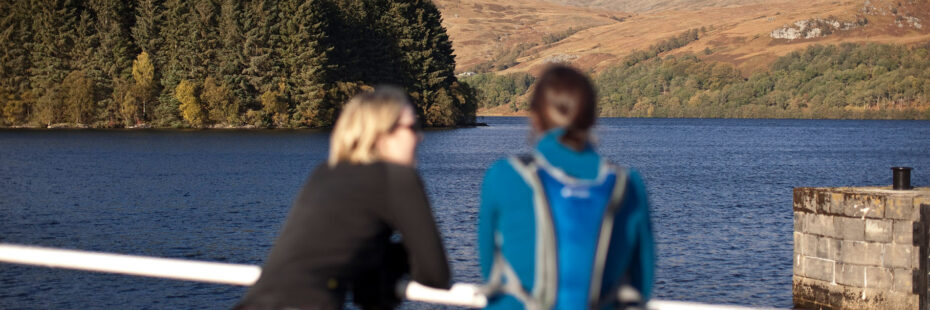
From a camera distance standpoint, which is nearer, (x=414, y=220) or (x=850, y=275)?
(x=414, y=220)

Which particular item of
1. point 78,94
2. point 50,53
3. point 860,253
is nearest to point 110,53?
point 78,94

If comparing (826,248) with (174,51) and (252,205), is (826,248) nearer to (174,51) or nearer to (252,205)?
(252,205)

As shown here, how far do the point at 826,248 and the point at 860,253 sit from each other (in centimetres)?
65

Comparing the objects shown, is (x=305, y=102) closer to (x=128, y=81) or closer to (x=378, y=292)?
(x=128, y=81)

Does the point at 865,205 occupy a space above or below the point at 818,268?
above

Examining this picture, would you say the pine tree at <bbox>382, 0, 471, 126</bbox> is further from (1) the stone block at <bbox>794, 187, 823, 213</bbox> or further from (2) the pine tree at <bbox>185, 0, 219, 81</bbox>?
(1) the stone block at <bbox>794, 187, 823, 213</bbox>

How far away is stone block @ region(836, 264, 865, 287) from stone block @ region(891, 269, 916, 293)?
0.50 m

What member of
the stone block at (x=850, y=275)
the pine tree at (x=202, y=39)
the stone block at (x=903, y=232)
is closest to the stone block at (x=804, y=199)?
the stone block at (x=850, y=275)

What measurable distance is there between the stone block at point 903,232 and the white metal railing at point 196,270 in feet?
35.8

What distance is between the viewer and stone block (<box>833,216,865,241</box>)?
13719 millimetres

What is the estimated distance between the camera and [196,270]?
3.66 meters

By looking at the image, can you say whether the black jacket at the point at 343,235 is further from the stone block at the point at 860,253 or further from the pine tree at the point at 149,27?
the pine tree at the point at 149,27

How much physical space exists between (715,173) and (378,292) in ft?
199

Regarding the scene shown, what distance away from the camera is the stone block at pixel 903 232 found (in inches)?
519
